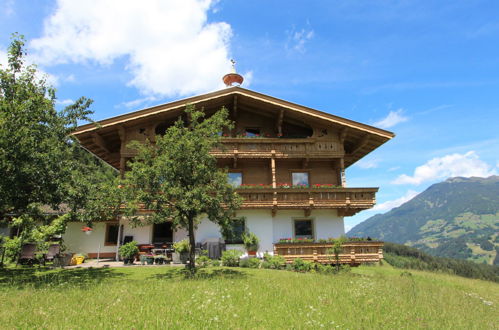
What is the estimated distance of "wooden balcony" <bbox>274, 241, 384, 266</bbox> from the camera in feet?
56.5

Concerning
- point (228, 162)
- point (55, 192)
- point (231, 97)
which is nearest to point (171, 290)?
point (55, 192)

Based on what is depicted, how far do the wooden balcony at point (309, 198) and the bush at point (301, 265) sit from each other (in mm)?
3618

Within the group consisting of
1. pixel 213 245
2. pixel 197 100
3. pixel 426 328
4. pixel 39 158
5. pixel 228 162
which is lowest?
pixel 426 328

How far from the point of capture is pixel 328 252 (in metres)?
17.2

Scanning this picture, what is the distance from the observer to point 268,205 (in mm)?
18672

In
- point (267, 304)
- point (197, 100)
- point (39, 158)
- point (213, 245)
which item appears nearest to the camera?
point (267, 304)

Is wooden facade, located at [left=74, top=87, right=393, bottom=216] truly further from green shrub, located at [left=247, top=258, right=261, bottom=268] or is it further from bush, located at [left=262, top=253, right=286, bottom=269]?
green shrub, located at [left=247, top=258, right=261, bottom=268]

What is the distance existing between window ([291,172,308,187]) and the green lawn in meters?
11.7

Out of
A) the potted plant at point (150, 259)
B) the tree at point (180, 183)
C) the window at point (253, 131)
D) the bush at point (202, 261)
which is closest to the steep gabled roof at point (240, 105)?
the window at point (253, 131)

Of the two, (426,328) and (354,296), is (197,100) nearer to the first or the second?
(354,296)

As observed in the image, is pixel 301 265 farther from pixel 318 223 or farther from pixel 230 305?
pixel 230 305

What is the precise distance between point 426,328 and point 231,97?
18355 mm

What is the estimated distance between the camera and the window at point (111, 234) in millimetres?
20156

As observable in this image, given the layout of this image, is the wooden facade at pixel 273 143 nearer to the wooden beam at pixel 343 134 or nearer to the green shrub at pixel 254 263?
the wooden beam at pixel 343 134
